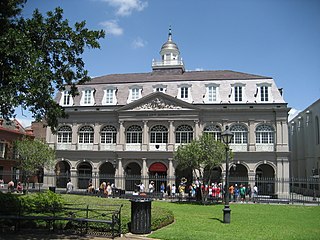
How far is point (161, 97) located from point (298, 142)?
69.6ft

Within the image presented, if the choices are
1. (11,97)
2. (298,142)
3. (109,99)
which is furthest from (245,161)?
(11,97)

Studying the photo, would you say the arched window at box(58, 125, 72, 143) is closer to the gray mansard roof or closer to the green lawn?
the gray mansard roof

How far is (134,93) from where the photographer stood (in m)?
41.8

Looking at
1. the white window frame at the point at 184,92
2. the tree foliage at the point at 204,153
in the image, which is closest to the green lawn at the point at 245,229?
the tree foliage at the point at 204,153

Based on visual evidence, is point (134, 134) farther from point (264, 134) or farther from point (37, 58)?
point (37, 58)

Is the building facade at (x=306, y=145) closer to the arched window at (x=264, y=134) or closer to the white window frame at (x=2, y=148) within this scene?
the arched window at (x=264, y=134)

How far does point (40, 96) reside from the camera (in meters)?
11.7

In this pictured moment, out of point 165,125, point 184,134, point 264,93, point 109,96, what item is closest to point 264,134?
point 264,93

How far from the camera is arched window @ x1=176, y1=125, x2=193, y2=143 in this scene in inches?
1518

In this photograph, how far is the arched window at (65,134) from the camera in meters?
42.2

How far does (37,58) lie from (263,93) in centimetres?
3093

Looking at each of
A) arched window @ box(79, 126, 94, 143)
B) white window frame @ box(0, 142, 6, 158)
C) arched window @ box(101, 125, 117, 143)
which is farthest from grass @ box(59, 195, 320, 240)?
white window frame @ box(0, 142, 6, 158)

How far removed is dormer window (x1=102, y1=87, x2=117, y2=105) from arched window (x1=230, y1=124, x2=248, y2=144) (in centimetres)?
1429

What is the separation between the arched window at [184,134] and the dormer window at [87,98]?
11.3 meters
